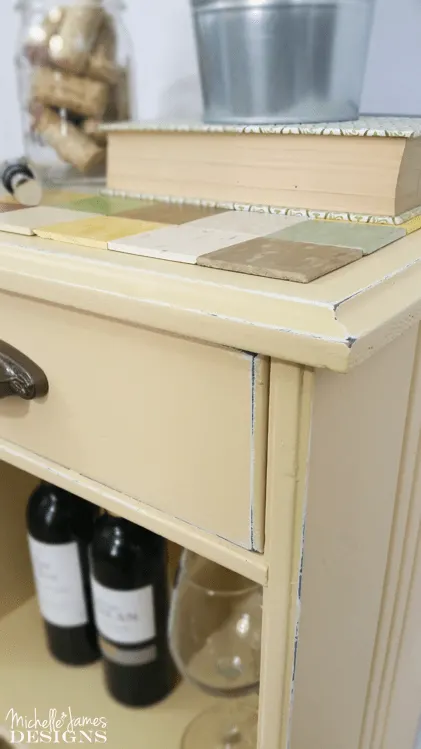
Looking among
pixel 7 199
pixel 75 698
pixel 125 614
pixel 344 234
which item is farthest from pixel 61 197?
pixel 75 698

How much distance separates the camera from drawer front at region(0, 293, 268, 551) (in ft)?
1.05

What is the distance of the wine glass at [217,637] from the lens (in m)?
0.55

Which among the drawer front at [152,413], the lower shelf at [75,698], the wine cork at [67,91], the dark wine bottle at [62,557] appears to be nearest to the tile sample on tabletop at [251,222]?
the drawer front at [152,413]

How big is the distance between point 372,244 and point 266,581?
0.63ft

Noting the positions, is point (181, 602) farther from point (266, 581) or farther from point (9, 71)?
point (9, 71)

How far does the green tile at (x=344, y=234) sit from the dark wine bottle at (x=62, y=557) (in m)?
0.34

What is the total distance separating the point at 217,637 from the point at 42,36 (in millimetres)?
554

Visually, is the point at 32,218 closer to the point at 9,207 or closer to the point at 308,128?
the point at 9,207

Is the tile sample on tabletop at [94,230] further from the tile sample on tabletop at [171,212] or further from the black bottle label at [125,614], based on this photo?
the black bottle label at [125,614]

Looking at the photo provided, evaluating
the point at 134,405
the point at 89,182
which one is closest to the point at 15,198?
the point at 89,182

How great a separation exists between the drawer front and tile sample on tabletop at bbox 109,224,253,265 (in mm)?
44

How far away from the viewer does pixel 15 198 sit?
0.50m

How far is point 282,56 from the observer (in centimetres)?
44

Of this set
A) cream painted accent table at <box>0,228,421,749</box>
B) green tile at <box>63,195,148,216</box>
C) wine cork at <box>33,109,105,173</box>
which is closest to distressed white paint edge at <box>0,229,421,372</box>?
cream painted accent table at <box>0,228,421,749</box>
